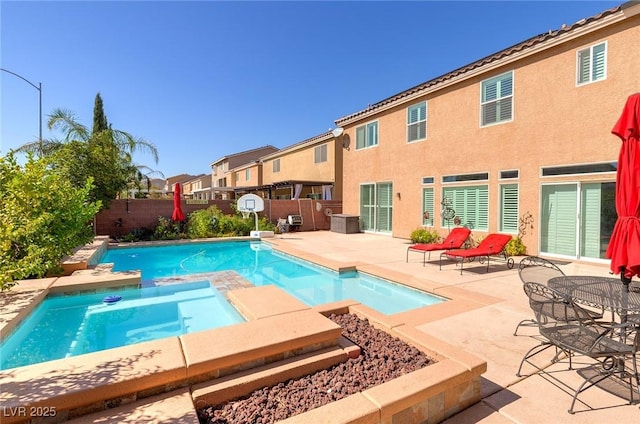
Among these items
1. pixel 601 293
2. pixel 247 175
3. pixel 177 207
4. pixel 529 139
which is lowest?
pixel 601 293

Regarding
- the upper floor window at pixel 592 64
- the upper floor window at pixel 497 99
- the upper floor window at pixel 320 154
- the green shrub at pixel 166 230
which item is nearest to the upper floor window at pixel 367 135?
the upper floor window at pixel 320 154

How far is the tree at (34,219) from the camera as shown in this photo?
276 inches

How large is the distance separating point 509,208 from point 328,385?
34.6 ft

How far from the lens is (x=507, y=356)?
4215 mm

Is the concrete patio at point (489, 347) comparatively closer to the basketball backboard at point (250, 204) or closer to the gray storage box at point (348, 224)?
the gray storage box at point (348, 224)

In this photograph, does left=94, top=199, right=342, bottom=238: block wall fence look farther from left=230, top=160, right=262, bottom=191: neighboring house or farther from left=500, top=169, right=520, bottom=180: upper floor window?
left=500, top=169, right=520, bottom=180: upper floor window

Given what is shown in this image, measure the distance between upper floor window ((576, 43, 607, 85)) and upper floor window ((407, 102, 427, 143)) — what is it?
592 centimetres

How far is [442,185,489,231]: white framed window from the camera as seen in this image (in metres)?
12.3

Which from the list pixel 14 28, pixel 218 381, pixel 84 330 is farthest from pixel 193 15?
pixel 218 381

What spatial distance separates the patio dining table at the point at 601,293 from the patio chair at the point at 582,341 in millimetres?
173

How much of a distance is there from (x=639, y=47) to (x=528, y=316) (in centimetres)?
808

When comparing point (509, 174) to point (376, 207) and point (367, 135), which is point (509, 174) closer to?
point (376, 207)

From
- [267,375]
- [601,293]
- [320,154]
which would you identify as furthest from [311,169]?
[267,375]

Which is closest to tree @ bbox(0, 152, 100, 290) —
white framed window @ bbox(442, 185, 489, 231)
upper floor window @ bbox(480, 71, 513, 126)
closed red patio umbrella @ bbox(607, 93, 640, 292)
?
closed red patio umbrella @ bbox(607, 93, 640, 292)
